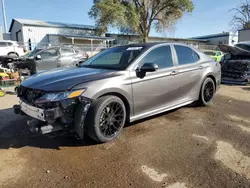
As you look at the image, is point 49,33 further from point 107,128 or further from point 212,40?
point 212,40

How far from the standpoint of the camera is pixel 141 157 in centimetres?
301

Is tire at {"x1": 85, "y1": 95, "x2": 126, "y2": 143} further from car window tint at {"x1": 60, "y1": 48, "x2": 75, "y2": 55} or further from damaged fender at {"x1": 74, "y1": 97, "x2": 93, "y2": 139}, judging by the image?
car window tint at {"x1": 60, "y1": 48, "x2": 75, "y2": 55}

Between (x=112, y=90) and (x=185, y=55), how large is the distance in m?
2.21

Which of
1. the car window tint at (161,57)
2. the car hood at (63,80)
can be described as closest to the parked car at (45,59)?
the car hood at (63,80)

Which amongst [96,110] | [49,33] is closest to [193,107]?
[96,110]

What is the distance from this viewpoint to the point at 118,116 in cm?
352

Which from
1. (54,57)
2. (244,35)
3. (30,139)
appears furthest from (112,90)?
(244,35)

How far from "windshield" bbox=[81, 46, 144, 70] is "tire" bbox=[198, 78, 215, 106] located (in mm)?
2006

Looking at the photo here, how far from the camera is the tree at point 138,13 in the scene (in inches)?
1075

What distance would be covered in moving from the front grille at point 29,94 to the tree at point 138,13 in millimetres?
25208

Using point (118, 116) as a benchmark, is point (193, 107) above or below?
below

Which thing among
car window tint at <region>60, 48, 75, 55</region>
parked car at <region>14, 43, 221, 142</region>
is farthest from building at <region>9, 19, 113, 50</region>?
Answer: parked car at <region>14, 43, 221, 142</region>

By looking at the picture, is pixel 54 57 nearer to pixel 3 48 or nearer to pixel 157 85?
pixel 157 85

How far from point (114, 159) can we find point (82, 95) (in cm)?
98
